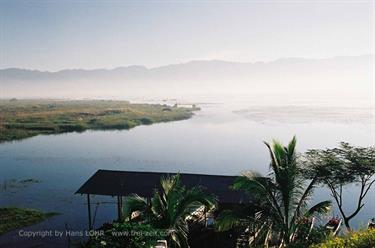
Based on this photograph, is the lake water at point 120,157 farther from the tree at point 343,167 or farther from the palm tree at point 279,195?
the palm tree at point 279,195

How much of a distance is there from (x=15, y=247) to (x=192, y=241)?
859 centimetres

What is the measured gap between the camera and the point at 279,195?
12.1 meters

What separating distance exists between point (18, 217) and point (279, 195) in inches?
690

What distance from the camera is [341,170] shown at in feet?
51.6

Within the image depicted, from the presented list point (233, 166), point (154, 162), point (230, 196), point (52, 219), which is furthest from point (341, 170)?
point (154, 162)

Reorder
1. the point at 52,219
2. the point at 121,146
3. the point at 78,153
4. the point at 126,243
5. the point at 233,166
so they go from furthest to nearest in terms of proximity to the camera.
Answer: the point at 121,146, the point at 78,153, the point at 233,166, the point at 52,219, the point at 126,243

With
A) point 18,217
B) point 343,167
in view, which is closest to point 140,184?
point 343,167

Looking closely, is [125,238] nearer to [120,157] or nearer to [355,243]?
[355,243]

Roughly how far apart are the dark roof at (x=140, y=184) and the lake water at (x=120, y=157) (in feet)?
15.0

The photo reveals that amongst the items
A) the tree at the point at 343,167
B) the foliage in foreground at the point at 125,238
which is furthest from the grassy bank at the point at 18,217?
the tree at the point at 343,167

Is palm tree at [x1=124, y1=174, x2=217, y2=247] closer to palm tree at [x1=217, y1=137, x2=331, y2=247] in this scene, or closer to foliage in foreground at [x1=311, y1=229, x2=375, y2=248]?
palm tree at [x1=217, y1=137, x2=331, y2=247]

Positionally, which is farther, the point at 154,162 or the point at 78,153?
the point at 78,153

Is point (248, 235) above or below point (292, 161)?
below

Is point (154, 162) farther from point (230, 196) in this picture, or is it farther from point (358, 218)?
point (230, 196)
